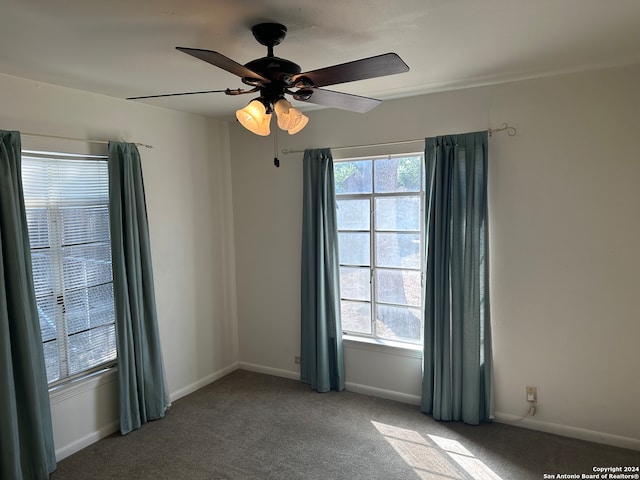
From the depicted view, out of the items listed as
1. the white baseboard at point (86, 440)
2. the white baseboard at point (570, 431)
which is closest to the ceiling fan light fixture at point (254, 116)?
the white baseboard at point (86, 440)

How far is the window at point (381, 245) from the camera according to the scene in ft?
12.0

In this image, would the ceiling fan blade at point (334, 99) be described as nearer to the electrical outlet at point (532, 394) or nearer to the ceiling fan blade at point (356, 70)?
the ceiling fan blade at point (356, 70)

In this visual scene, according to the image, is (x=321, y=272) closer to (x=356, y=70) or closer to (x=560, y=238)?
(x=560, y=238)

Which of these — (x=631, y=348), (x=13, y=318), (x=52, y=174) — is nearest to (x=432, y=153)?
(x=631, y=348)

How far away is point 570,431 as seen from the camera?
10.1ft

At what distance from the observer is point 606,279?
9.57ft

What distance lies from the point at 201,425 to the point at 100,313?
119 centimetres

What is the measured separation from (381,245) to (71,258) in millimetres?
2466

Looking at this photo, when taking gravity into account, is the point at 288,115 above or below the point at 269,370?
above

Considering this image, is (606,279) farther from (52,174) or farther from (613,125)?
(52,174)

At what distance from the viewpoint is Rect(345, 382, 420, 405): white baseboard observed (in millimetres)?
3652

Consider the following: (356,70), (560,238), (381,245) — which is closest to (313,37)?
(356,70)

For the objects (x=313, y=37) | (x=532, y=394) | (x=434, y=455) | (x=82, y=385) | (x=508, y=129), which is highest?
(x=313, y=37)

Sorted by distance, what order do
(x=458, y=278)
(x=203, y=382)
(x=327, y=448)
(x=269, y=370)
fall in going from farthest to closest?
(x=269, y=370) < (x=203, y=382) < (x=458, y=278) < (x=327, y=448)
